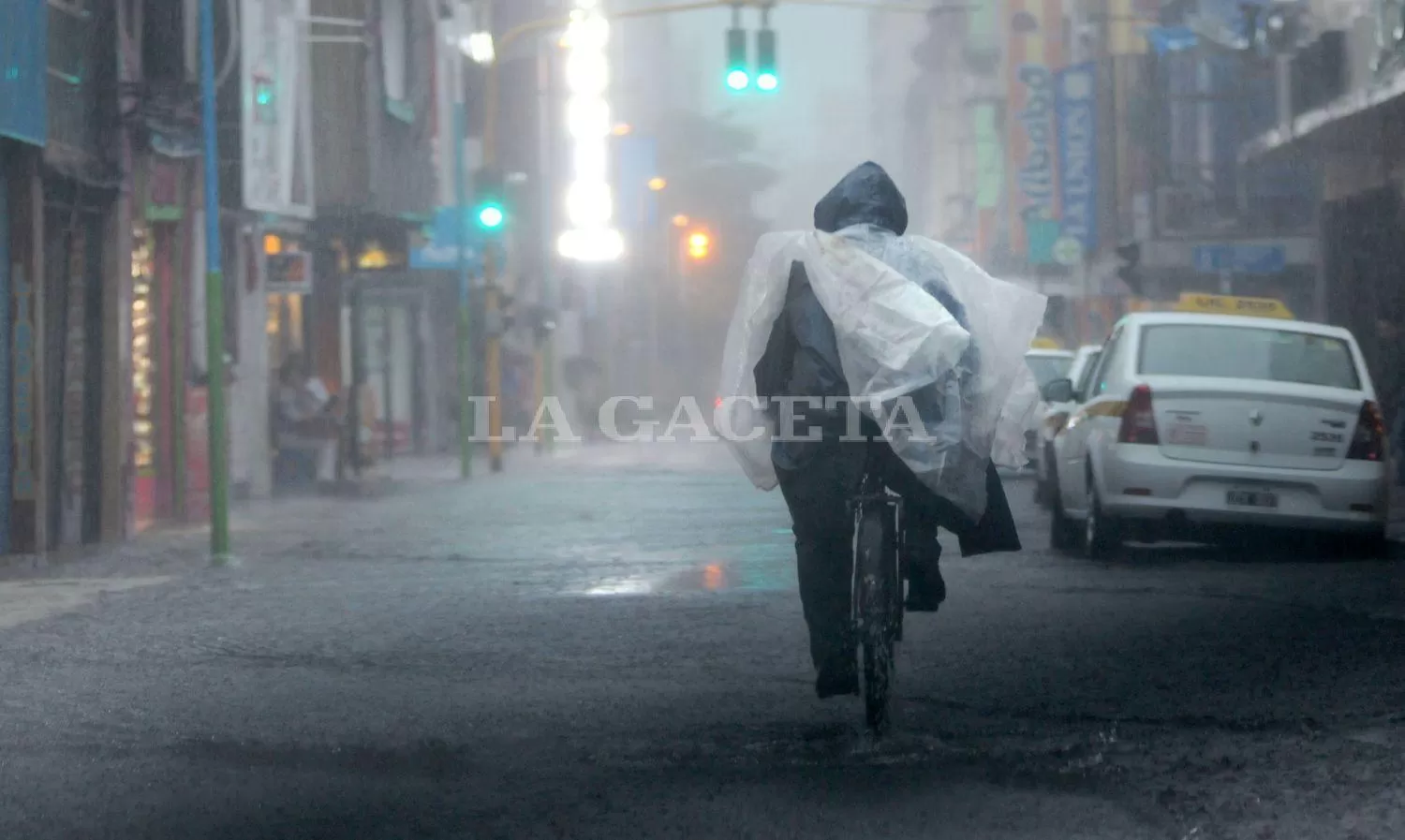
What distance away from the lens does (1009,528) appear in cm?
775

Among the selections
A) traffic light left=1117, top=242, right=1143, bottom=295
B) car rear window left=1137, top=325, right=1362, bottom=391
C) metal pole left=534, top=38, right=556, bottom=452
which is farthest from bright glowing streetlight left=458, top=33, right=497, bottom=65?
car rear window left=1137, top=325, right=1362, bottom=391

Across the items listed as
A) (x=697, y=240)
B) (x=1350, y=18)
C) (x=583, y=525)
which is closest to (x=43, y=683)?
(x=583, y=525)

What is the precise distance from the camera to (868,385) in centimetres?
744

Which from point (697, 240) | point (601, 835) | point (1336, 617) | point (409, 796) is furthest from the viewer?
point (697, 240)

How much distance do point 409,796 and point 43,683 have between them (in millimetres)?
3222

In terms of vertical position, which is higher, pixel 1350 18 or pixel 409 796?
pixel 1350 18

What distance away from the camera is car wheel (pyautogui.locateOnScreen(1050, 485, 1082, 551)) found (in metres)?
15.4

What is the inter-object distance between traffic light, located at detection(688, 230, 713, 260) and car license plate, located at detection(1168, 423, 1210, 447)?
141 ft

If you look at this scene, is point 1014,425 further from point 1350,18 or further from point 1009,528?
point 1350,18

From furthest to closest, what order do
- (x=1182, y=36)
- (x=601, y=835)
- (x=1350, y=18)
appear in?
(x=1182, y=36) → (x=1350, y=18) → (x=601, y=835)

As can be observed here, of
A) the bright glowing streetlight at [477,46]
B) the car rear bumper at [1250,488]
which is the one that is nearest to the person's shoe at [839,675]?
the car rear bumper at [1250,488]

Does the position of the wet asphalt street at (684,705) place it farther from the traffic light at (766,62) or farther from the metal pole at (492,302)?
the metal pole at (492,302)

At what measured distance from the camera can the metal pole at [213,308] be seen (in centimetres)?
1541

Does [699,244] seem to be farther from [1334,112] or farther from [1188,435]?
[1188,435]
